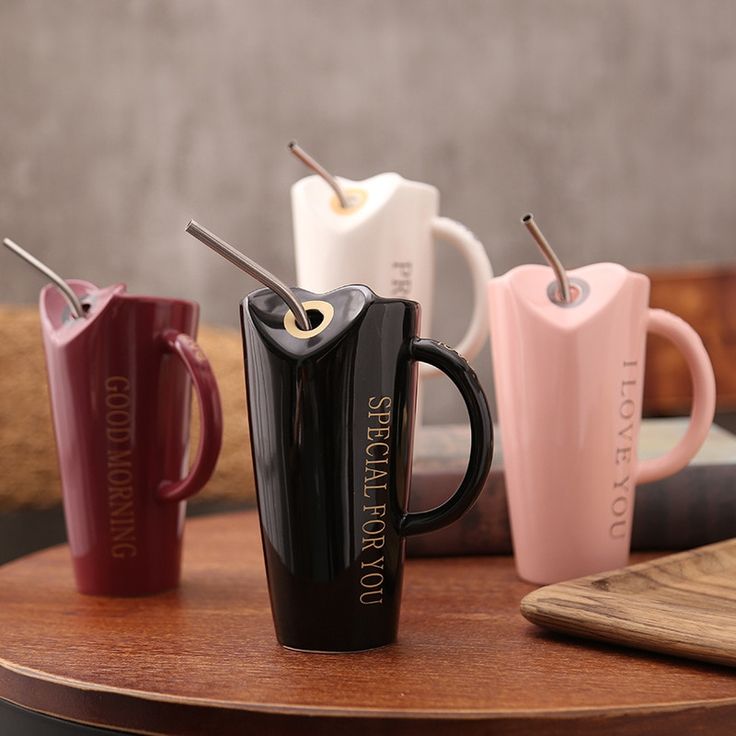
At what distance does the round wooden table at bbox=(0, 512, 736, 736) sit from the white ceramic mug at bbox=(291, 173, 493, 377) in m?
0.20

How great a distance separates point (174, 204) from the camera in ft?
6.68

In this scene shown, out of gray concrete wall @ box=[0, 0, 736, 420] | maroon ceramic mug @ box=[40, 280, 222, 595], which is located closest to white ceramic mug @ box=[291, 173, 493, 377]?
maroon ceramic mug @ box=[40, 280, 222, 595]

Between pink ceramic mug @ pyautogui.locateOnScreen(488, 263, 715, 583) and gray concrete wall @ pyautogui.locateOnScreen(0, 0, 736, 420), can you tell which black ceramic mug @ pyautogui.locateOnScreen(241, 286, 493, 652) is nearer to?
pink ceramic mug @ pyautogui.locateOnScreen(488, 263, 715, 583)

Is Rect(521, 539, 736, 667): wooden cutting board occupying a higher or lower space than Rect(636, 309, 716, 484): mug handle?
lower

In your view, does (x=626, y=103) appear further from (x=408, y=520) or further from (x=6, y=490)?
(x=408, y=520)

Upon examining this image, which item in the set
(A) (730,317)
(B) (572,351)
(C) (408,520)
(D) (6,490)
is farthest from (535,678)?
(A) (730,317)

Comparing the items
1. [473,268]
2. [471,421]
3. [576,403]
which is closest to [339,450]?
[471,421]

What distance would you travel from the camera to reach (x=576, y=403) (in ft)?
1.63

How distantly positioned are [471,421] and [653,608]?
11 centimetres

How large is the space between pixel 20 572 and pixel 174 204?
1503mm

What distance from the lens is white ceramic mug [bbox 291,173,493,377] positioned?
602mm

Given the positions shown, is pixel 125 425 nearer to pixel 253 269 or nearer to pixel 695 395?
pixel 253 269

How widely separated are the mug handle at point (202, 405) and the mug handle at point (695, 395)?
232 millimetres

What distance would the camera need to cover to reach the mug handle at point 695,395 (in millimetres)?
518
